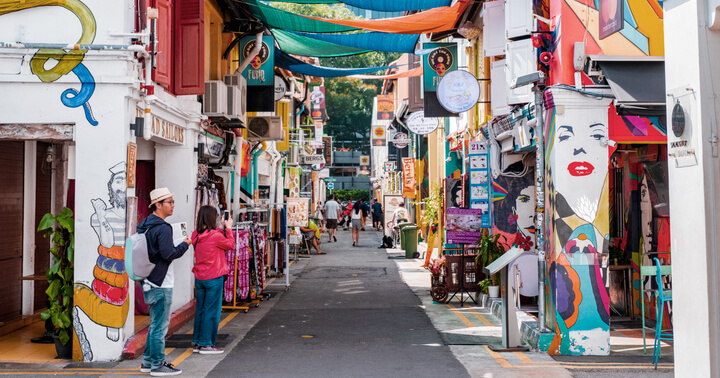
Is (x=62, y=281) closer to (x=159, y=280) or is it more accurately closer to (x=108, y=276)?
(x=108, y=276)

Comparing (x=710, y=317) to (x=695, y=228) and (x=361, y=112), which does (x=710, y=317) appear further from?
(x=361, y=112)

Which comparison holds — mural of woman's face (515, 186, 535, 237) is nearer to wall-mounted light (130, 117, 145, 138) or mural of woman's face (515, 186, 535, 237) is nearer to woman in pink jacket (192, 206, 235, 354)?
woman in pink jacket (192, 206, 235, 354)

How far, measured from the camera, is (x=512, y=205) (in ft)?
41.6

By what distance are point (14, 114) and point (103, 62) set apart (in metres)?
1.19

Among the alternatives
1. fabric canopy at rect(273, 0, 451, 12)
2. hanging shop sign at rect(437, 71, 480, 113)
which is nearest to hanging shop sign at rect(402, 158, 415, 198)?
hanging shop sign at rect(437, 71, 480, 113)

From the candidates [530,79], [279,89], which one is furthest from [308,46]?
[530,79]

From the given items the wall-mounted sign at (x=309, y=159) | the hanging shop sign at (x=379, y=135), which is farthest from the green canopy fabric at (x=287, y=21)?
the hanging shop sign at (x=379, y=135)

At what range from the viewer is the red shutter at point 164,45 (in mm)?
9422

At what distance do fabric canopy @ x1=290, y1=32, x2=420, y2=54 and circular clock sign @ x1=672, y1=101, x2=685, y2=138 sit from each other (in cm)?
825

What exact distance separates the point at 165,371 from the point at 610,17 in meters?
6.60

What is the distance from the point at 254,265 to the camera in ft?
41.7

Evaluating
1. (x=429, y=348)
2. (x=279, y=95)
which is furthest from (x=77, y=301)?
(x=279, y=95)

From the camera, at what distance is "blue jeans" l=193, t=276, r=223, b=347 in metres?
8.65

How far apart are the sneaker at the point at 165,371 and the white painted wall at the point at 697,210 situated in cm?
501
